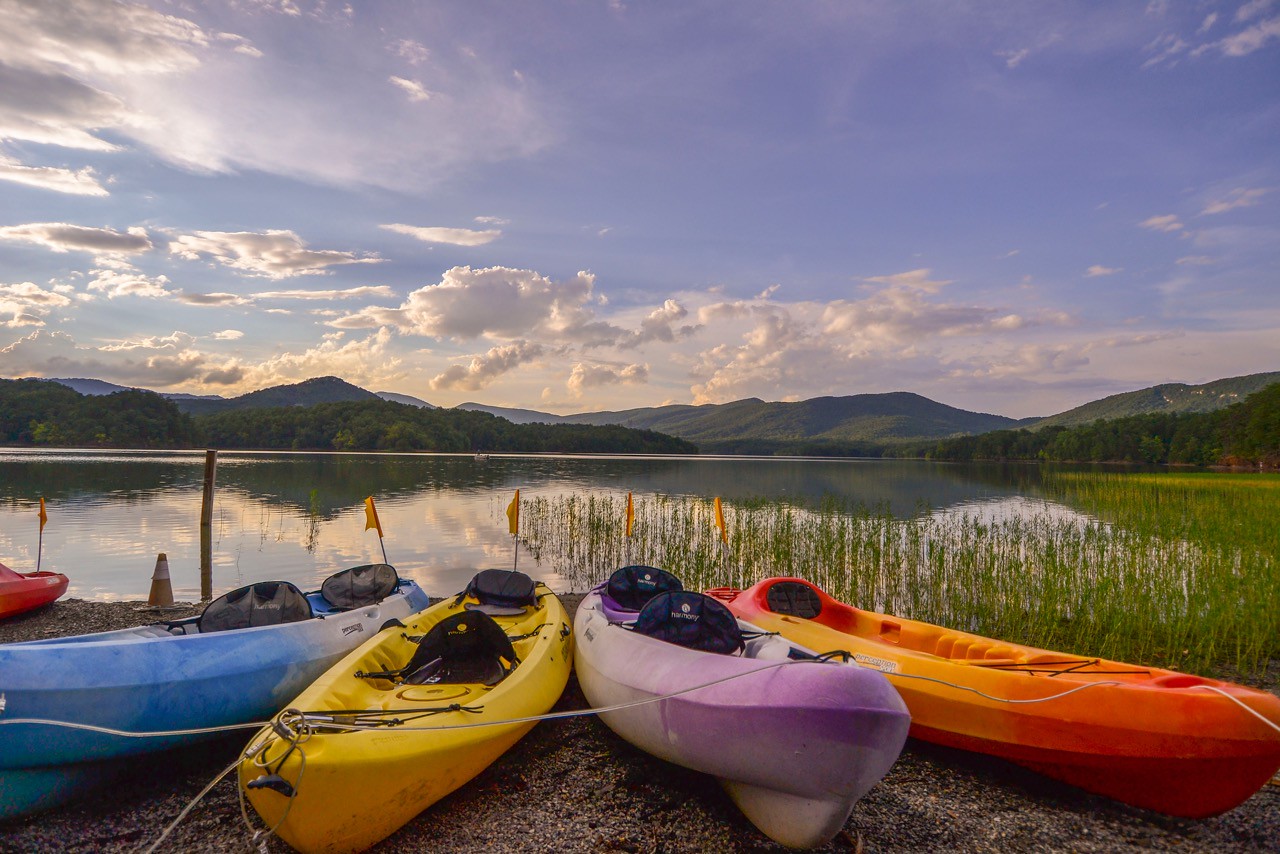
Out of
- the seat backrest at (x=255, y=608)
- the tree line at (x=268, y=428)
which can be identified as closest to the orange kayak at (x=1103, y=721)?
the seat backrest at (x=255, y=608)

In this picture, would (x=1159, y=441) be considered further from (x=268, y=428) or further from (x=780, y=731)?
(x=268, y=428)

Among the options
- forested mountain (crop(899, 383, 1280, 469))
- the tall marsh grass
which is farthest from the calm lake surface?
forested mountain (crop(899, 383, 1280, 469))

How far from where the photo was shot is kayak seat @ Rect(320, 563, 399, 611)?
331 inches

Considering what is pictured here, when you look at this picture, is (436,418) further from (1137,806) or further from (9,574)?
(1137,806)

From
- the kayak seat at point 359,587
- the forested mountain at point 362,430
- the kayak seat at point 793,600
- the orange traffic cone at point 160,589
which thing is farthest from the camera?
the forested mountain at point 362,430

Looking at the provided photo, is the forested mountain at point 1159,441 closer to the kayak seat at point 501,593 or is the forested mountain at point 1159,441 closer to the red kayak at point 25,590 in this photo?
the kayak seat at point 501,593

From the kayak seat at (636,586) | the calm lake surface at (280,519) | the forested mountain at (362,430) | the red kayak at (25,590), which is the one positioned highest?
the forested mountain at (362,430)

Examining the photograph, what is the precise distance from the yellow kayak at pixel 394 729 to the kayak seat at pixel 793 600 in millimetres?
2672

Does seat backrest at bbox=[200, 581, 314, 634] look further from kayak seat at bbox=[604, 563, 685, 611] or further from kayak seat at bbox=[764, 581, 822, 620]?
kayak seat at bbox=[764, 581, 822, 620]

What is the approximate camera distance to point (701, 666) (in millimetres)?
4969

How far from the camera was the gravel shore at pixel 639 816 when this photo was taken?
447 centimetres

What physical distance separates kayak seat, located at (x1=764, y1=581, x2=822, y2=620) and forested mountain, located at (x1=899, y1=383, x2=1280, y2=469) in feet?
214

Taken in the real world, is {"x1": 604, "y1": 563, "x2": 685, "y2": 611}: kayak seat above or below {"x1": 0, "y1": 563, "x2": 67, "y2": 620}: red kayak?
above

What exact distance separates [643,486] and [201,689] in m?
31.2
